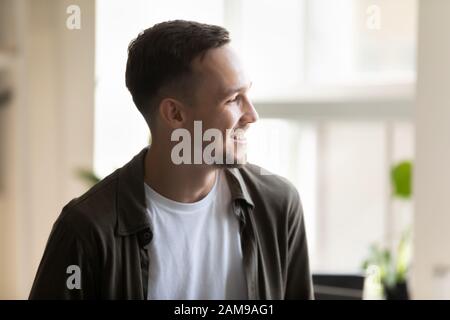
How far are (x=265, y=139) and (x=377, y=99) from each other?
0.54 meters

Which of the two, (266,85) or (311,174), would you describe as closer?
(266,85)

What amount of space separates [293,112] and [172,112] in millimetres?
344

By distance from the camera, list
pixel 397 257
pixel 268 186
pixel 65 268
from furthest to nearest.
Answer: pixel 397 257 → pixel 268 186 → pixel 65 268

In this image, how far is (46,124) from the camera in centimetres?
102

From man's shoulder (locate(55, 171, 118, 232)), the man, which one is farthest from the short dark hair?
man's shoulder (locate(55, 171, 118, 232))

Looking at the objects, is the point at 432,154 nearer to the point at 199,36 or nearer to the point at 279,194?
the point at 279,194

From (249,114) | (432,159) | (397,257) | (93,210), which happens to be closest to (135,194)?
(93,210)

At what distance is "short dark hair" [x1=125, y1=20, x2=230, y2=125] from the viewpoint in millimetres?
719

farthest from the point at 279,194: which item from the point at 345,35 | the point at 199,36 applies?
the point at 345,35

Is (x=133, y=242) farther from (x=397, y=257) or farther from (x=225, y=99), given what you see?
(x=397, y=257)

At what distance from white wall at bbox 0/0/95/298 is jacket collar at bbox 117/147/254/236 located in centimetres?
16

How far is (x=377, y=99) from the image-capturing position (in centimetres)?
139

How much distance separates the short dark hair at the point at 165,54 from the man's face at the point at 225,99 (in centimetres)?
1

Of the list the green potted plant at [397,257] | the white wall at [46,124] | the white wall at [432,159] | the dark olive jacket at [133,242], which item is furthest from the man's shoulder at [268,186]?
the green potted plant at [397,257]
